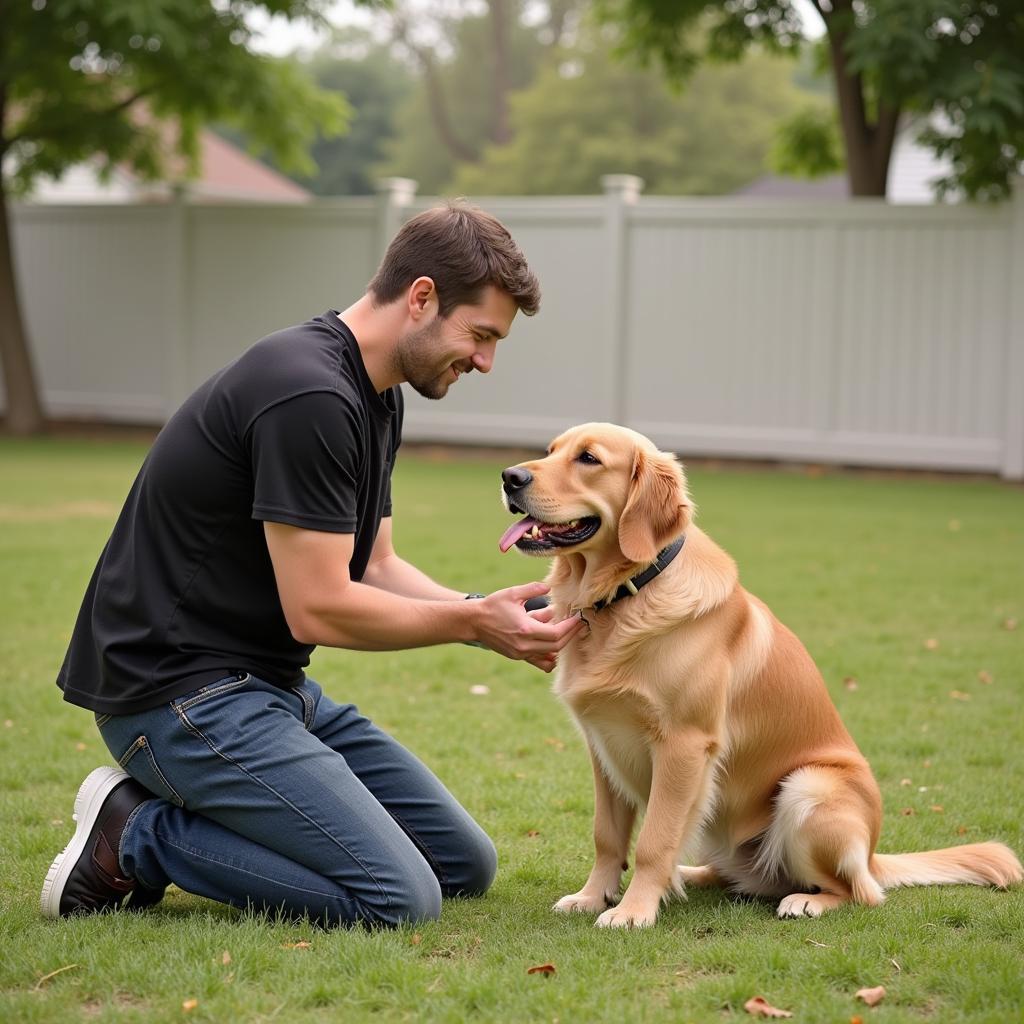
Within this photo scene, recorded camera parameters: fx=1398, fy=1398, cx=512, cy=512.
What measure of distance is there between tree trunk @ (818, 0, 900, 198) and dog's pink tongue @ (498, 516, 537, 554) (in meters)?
12.7

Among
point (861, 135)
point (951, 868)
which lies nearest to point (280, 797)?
point (951, 868)

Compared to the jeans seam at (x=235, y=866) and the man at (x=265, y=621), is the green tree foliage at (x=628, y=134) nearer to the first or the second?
the man at (x=265, y=621)

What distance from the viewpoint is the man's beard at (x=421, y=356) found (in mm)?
3896

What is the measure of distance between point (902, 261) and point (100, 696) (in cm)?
1200

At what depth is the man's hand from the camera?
379 cm

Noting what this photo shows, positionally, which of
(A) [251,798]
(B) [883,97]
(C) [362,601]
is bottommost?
(A) [251,798]

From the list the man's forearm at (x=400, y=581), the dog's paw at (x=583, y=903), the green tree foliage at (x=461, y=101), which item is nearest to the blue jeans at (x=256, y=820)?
the dog's paw at (x=583, y=903)

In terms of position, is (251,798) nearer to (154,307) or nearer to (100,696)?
(100,696)

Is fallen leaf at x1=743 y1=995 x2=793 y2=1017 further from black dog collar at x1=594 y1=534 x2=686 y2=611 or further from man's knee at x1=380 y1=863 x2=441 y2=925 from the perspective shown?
black dog collar at x1=594 y1=534 x2=686 y2=611

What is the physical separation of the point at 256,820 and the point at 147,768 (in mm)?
340

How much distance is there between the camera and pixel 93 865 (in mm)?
3766

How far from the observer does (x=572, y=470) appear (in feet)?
13.2

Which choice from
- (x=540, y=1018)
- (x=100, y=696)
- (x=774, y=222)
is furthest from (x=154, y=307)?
(x=540, y=1018)

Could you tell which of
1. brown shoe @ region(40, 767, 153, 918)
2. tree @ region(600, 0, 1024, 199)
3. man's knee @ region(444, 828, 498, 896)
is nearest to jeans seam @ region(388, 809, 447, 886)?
man's knee @ region(444, 828, 498, 896)
